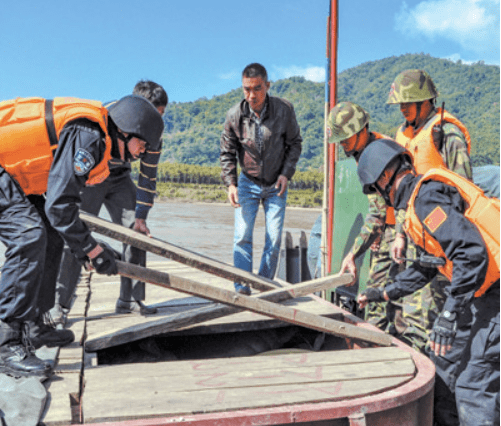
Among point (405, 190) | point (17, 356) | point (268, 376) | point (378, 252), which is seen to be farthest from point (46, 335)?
point (378, 252)

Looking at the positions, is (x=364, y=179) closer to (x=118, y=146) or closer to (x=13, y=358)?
(x=118, y=146)

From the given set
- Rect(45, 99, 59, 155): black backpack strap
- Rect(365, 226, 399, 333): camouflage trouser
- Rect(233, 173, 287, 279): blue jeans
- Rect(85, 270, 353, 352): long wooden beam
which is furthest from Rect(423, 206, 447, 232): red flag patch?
Rect(233, 173, 287, 279): blue jeans

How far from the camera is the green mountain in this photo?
12850 centimetres

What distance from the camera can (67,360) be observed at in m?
3.02

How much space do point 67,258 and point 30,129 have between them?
4.85 feet

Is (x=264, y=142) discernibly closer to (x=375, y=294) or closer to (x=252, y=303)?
(x=375, y=294)

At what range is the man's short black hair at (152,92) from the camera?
416 centimetres

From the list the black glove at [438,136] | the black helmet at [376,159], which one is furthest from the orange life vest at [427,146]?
the black helmet at [376,159]

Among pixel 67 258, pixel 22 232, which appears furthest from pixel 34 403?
pixel 67 258

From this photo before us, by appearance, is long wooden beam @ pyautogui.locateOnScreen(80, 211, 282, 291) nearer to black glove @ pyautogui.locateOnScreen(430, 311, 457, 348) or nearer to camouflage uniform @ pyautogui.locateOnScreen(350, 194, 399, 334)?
camouflage uniform @ pyautogui.locateOnScreen(350, 194, 399, 334)

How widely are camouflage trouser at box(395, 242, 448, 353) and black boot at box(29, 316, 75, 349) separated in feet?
8.03

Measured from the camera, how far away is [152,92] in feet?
13.7

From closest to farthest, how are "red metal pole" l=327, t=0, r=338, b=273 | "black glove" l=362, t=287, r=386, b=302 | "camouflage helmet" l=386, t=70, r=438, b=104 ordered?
"black glove" l=362, t=287, r=386, b=302
"camouflage helmet" l=386, t=70, r=438, b=104
"red metal pole" l=327, t=0, r=338, b=273

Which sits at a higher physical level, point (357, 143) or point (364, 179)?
point (357, 143)
